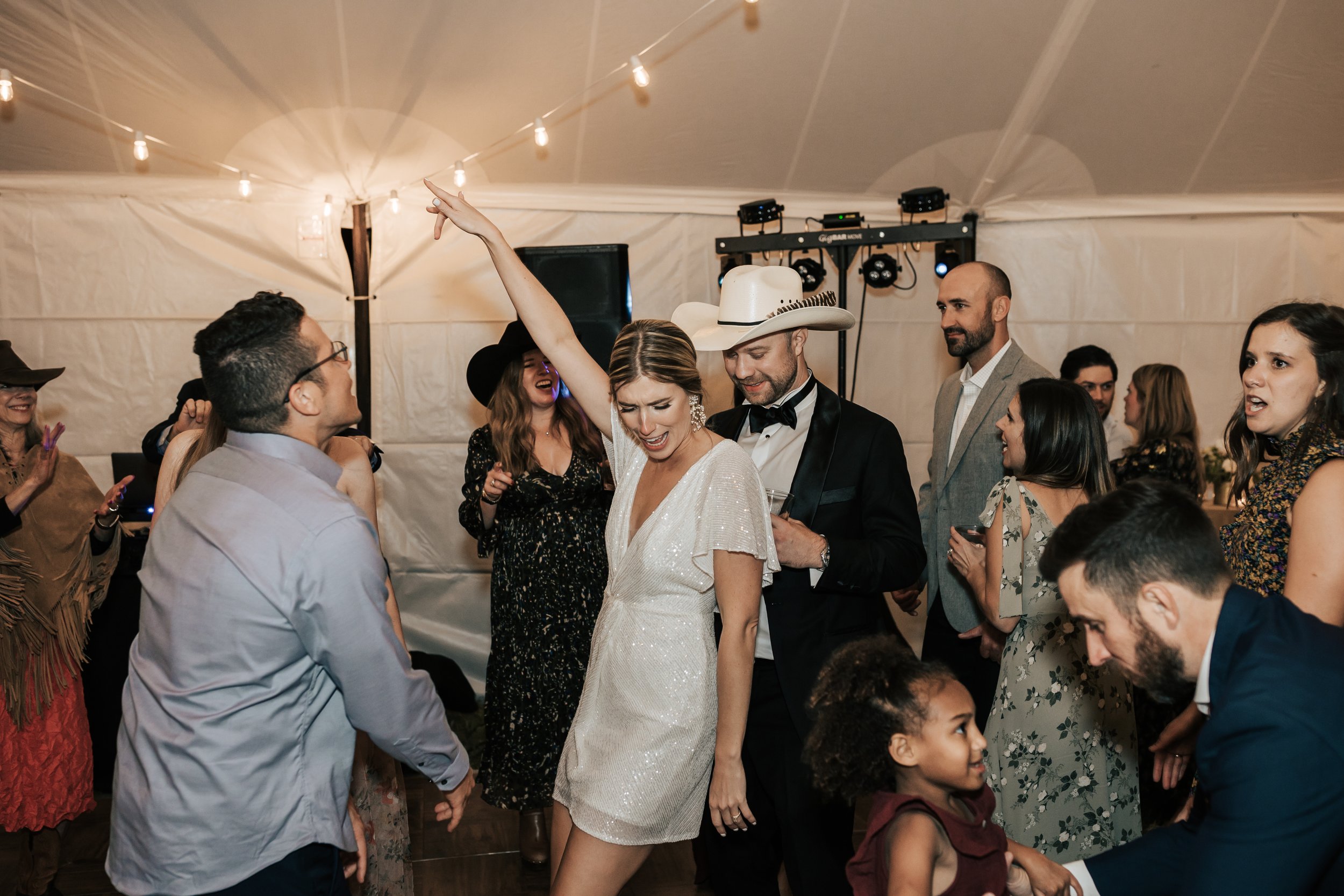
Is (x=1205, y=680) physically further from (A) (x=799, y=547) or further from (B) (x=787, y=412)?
(B) (x=787, y=412)

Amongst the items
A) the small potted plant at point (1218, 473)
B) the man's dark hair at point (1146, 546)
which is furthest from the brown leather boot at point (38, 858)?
the small potted plant at point (1218, 473)

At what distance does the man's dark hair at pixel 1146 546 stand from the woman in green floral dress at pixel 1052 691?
3.88 ft

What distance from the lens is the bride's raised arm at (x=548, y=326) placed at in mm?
2254

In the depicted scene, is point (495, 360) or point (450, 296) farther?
point (450, 296)

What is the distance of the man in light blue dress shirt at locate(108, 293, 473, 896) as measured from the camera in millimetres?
1594

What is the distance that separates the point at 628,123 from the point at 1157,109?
266cm

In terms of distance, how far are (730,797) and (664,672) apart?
274mm

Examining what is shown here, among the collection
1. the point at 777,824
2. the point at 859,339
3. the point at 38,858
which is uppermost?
the point at 859,339

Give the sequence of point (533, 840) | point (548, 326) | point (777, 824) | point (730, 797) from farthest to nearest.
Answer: point (533, 840) → point (777, 824) → point (548, 326) → point (730, 797)

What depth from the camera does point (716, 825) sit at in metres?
2.00

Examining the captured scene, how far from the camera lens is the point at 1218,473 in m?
5.40

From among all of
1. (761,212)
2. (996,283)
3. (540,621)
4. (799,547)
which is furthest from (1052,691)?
(761,212)

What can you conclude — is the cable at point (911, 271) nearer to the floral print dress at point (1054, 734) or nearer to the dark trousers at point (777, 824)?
the floral print dress at point (1054, 734)

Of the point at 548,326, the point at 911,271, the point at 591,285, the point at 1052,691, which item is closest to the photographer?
the point at 548,326
